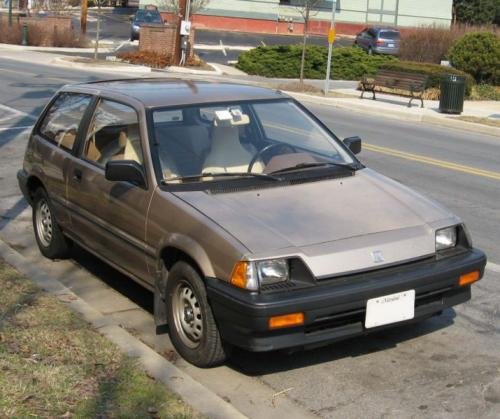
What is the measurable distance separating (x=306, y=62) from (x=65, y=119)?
2674 centimetres

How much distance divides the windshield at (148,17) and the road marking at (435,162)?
33.2 metres

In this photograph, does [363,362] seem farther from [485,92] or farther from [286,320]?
[485,92]

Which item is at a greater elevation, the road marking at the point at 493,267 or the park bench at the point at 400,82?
the park bench at the point at 400,82

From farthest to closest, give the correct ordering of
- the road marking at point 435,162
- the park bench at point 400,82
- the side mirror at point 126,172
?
the park bench at point 400,82 < the road marking at point 435,162 < the side mirror at point 126,172

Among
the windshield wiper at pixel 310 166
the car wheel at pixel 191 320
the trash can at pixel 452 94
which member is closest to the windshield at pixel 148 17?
the trash can at pixel 452 94

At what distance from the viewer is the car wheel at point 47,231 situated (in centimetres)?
670

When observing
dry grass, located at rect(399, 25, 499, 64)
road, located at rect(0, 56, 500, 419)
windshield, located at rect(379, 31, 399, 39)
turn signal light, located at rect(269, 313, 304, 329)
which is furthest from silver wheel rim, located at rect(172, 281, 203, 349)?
windshield, located at rect(379, 31, 399, 39)

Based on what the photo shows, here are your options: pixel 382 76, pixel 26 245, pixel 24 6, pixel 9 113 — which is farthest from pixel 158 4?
pixel 26 245

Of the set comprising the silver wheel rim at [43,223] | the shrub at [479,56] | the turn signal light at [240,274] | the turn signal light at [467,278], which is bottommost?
the silver wheel rim at [43,223]

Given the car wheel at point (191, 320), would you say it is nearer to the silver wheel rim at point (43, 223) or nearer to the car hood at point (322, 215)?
the car hood at point (322, 215)

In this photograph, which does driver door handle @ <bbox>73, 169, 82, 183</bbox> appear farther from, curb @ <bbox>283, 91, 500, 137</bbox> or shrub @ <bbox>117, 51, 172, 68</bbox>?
shrub @ <bbox>117, 51, 172, 68</bbox>

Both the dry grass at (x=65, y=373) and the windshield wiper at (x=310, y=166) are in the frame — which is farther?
the windshield wiper at (x=310, y=166)

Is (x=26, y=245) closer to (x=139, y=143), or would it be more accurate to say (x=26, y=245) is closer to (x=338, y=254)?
(x=139, y=143)

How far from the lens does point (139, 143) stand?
542 centimetres
